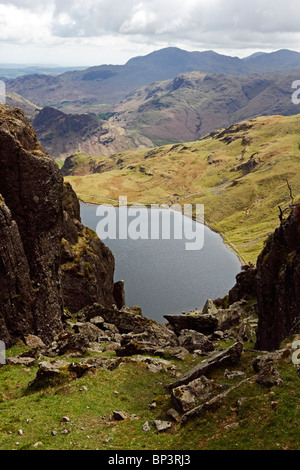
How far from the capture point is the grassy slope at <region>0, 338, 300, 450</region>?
22.8 m

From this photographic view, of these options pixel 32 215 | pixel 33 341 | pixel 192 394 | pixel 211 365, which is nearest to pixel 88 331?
pixel 33 341

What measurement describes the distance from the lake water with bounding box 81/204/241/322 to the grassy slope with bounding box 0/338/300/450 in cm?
7272

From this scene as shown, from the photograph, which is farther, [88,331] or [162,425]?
[88,331]

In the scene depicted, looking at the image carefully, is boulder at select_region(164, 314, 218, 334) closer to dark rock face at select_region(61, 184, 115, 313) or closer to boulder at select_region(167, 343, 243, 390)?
dark rock face at select_region(61, 184, 115, 313)

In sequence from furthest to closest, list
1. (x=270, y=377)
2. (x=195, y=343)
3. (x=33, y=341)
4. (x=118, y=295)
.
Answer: (x=118, y=295), (x=195, y=343), (x=33, y=341), (x=270, y=377)

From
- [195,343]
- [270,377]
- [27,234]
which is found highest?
[27,234]

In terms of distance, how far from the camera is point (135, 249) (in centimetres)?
17525

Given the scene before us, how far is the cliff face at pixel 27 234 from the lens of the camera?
45.4 m

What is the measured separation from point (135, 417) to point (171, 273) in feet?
391

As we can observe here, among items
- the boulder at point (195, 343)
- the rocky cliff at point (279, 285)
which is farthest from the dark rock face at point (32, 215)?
the rocky cliff at point (279, 285)

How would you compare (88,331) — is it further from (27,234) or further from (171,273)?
(171,273)

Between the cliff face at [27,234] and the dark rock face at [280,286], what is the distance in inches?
1104

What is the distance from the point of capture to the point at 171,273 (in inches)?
5807
